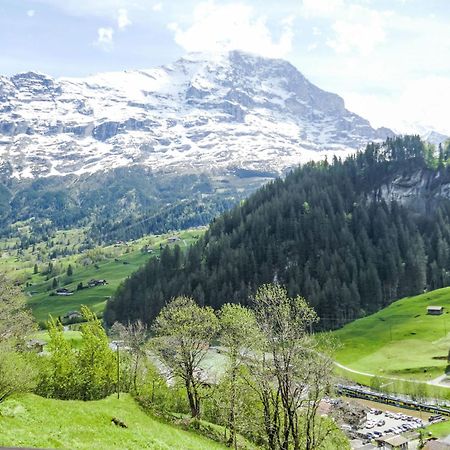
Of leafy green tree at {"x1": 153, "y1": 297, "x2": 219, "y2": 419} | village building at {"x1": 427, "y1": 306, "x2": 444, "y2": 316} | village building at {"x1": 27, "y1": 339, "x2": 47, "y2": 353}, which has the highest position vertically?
leafy green tree at {"x1": 153, "y1": 297, "x2": 219, "y2": 419}

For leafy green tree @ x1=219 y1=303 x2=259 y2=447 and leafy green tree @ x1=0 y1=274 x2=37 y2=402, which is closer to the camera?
leafy green tree @ x1=0 y1=274 x2=37 y2=402

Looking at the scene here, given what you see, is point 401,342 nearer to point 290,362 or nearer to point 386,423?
point 386,423

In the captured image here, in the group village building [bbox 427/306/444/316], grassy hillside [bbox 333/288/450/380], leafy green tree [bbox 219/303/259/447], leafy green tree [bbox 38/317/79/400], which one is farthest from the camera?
village building [bbox 427/306/444/316]

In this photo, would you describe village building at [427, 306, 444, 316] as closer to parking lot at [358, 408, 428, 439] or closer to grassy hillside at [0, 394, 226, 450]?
parking lot at [358, 408, 428, 439]

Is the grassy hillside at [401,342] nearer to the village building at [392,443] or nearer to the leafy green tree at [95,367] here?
the village building at [392,443]

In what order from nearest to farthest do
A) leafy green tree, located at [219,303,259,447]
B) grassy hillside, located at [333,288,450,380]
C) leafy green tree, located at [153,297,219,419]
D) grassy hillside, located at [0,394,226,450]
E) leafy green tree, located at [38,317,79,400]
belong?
grassy hillside, located at [0,394,226,450] < leafy green tree, located at [219,303,259,447] < leafy green tree, located at [153,297,219,419] < leafy green tree, located at [38,317,79,400] < grassy hillside, located at [333,288,450,380]

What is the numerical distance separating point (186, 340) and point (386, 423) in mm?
74139

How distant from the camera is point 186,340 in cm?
6506

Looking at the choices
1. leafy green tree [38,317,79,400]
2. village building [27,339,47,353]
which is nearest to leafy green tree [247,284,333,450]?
leafy green tree [38,317,79,400]

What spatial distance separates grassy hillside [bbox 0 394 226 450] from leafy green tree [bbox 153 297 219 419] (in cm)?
1087

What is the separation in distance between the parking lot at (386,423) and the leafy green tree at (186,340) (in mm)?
59471

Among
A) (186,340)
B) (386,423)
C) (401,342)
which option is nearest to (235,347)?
(186,340)

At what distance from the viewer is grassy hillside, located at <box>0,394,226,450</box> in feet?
109

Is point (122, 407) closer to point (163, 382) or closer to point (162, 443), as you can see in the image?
point (162, 443)
